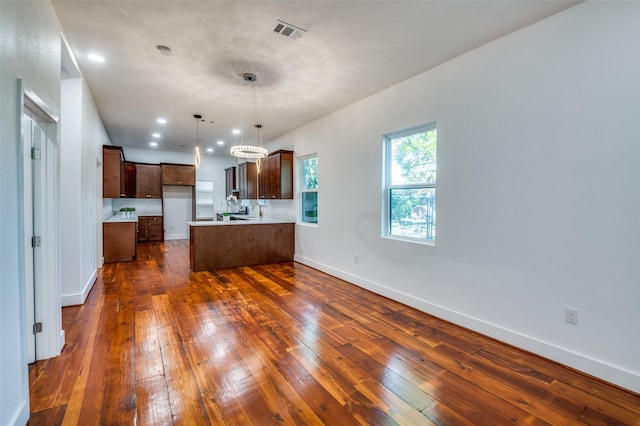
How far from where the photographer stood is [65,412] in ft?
5.83

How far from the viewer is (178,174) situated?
9078mm

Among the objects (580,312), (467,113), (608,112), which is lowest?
(580,312)

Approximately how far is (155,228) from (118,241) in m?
3.06

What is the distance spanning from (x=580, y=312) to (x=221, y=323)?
3.23m

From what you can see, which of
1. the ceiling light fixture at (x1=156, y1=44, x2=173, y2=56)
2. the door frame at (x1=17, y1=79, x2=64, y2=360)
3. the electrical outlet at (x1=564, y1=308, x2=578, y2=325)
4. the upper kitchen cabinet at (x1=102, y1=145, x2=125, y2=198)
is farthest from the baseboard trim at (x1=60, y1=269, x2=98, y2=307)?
the electrical outlet at (x1=564, y1=308, x2=578, y2=325)

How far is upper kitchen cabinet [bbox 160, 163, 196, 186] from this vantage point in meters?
8.92

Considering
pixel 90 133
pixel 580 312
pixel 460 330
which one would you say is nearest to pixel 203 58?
pixel 90 133

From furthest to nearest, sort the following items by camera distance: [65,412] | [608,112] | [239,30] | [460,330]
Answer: [460,330] → [239,30] → [608,112] → [65,412]

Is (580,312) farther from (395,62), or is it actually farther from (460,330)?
(395,62)

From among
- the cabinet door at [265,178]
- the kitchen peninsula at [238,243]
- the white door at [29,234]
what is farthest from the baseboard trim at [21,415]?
the cabinet door at [265,178]

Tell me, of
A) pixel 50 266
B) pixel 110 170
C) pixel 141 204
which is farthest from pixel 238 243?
pixel 141 204

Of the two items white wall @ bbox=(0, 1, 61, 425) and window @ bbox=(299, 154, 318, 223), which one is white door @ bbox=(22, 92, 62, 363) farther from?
window @ bbox=(299, 154, 318, 223)

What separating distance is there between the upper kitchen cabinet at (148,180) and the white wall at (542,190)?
7824 mm

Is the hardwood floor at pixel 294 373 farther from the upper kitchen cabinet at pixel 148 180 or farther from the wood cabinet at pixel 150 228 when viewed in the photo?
the upper kitchen cabinet at pixel 148 180
